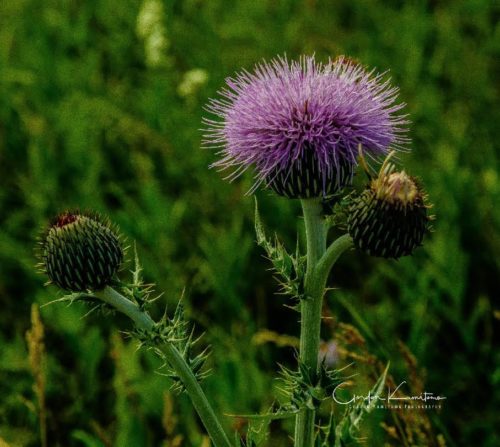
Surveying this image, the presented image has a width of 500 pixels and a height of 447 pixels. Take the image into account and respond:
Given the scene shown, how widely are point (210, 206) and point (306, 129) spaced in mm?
1925

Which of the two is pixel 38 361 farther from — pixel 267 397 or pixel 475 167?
pixel 475 167

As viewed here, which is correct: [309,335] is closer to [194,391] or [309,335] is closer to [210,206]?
[194,391]

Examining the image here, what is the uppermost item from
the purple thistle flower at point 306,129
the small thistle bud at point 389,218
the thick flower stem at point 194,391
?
the purple thistle flower at point 306,129

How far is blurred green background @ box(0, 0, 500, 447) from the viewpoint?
8.69ft

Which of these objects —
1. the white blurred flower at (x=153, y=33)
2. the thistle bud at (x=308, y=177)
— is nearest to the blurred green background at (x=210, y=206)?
the white blurred flower at (x=153, y=33)

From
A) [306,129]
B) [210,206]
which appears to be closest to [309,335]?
[306,129]

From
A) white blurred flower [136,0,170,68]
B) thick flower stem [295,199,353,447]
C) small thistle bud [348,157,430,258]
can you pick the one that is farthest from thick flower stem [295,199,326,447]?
white blurred flower [136,0,170,68]

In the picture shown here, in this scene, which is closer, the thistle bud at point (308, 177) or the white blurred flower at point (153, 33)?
the thistle bud at point (308, 177)

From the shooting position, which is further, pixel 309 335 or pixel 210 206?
pixel 210 206

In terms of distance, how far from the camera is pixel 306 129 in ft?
5.88

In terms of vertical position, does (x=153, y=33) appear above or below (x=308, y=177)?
above

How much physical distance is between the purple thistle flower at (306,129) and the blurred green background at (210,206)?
20.2 inches

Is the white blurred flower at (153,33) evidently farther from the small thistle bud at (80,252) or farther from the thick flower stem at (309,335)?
the thick flower stem at (309,335)

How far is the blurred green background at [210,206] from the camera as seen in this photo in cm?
265
